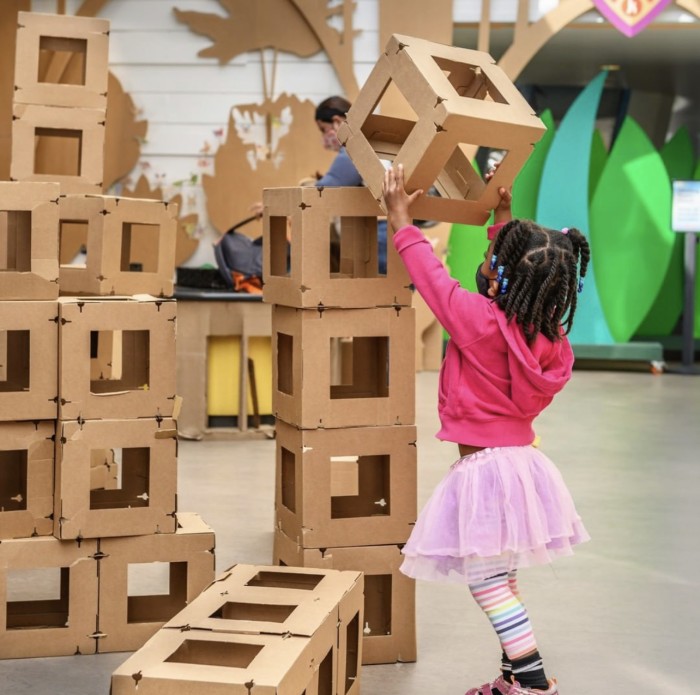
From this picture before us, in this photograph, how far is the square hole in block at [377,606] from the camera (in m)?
3.00

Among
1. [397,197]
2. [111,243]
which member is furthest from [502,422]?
[111,243]

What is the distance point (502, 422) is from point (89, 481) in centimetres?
109

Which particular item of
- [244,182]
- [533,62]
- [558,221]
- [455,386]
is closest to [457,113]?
[455,386]

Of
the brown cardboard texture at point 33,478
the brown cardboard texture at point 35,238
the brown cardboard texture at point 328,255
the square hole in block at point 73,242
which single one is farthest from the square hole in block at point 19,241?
the square hole in block at point 73,242

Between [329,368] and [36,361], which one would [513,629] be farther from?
[36,361]

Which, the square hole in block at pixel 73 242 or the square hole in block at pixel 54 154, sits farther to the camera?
the square hole in block at pixel 54 154

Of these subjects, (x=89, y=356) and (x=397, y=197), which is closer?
(x=397, y=197)

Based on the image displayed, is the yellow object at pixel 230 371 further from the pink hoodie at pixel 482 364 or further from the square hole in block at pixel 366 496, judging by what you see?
the pink hoodie at pixel 482 364

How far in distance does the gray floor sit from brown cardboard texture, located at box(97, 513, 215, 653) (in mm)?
74

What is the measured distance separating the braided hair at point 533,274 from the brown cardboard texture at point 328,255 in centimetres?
40

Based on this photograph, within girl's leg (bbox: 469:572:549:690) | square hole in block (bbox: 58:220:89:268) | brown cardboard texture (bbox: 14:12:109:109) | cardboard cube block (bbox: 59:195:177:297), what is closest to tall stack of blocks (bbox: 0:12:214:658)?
cardboard cube block (bbox: 59:195:177:297)

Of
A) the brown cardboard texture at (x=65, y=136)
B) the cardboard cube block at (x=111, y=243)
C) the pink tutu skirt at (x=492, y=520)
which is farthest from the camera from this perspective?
the brown cardboard texture at (x=65, y=136)

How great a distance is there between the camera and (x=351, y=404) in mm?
2895

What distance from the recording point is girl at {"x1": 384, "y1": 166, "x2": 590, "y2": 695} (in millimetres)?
2504
